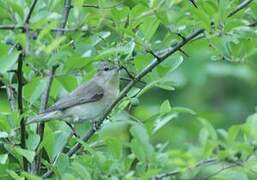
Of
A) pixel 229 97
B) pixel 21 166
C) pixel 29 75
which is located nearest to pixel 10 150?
pixel 21 166

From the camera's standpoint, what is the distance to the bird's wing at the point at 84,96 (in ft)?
16.0

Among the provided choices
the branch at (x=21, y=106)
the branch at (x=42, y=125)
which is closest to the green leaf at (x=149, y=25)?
the branch at (x=42, y=125)

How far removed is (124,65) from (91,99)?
1483 mm

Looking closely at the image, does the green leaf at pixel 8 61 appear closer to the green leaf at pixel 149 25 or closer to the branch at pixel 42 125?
the branch at pixel 42 125

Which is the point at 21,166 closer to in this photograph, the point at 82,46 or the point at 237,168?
the point at 82,46

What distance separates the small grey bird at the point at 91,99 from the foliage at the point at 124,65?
279mm

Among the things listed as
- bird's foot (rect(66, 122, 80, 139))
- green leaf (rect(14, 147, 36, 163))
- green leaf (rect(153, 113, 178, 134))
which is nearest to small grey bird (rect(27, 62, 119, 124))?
bird's foot (rect(66, 122, 80, 139))

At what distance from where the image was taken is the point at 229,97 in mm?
10461

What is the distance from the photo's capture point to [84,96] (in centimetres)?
517

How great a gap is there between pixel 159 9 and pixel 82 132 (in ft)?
4.40

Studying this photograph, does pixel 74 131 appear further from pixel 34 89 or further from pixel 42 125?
pixel 34 89

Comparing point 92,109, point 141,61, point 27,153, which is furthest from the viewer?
point 92,109

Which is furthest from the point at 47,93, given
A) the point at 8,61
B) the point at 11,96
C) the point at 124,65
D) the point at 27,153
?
the point at 8,61

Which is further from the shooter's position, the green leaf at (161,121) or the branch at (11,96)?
the branch at (11,96)
